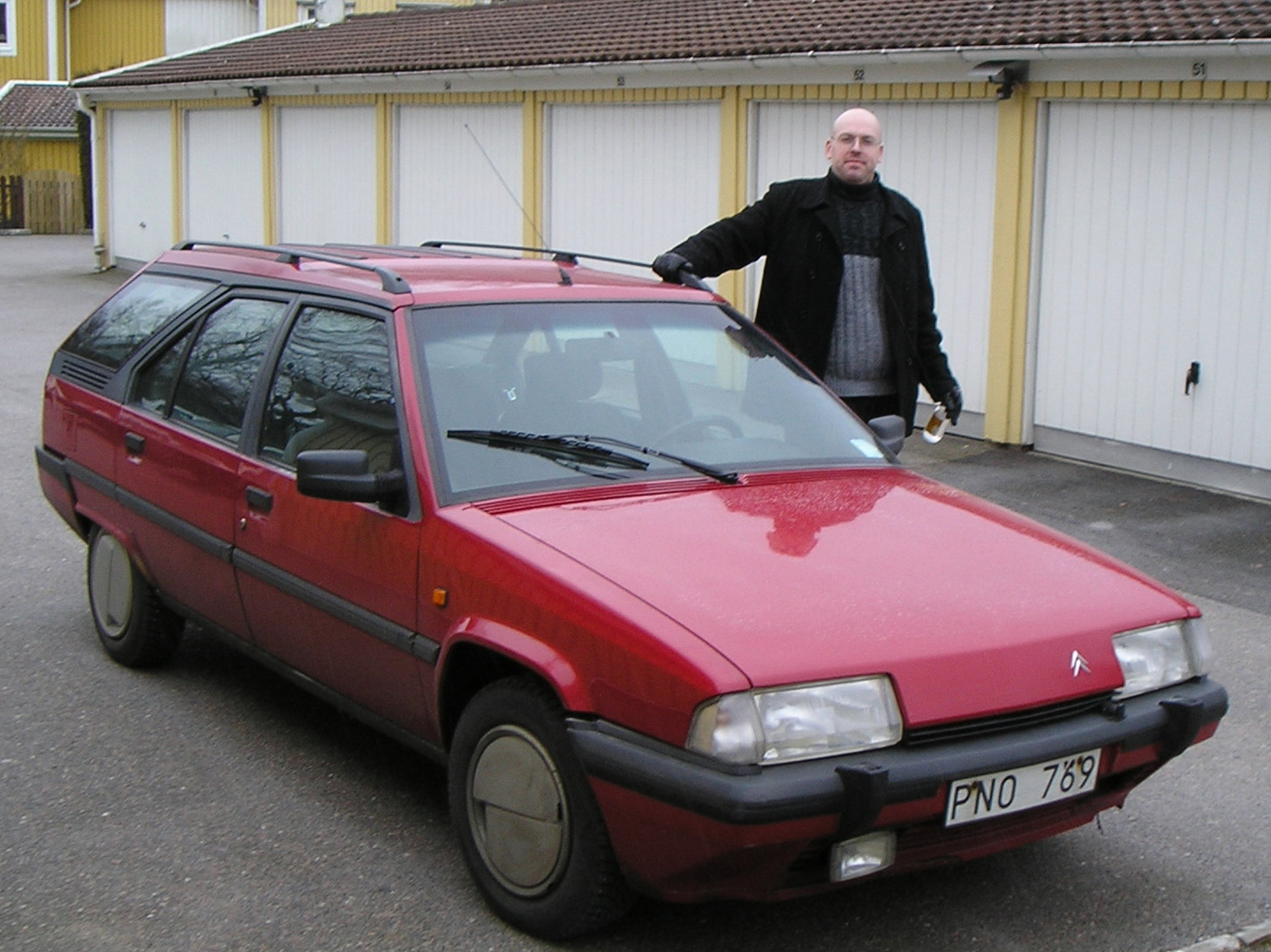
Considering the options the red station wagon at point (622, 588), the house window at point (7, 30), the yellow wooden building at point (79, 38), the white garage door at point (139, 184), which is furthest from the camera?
the house window at point (7, 30)

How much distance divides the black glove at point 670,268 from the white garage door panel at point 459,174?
38.1ft

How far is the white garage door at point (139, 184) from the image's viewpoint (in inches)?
993

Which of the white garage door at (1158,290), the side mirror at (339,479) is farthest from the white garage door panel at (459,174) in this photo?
the side mirror at (339,479)

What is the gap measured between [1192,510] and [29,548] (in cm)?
642

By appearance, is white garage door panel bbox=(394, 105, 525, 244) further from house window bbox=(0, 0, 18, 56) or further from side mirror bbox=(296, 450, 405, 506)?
house window bbox=(0, 0, 18, 56)

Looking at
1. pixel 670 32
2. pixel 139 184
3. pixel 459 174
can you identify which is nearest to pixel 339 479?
pixel 670 32

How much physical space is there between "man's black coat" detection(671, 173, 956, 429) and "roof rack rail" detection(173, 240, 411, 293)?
1391 millimetres

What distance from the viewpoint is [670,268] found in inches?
223

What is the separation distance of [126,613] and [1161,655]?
12.4ft

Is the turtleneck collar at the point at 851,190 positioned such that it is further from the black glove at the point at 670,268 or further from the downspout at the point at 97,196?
the downspout at the point at 97,196

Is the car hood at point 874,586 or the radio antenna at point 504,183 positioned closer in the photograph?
the car hood at point 874,586

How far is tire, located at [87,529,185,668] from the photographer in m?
6.05

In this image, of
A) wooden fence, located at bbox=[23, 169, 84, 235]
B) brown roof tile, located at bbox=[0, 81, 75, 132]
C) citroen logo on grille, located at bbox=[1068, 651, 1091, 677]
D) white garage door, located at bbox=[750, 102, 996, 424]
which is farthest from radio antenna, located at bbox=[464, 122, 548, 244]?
brown roof tile, located at bbox=[0, 81, 75, 132]

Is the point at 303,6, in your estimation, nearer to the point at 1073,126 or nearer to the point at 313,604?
the point at 1073,126
